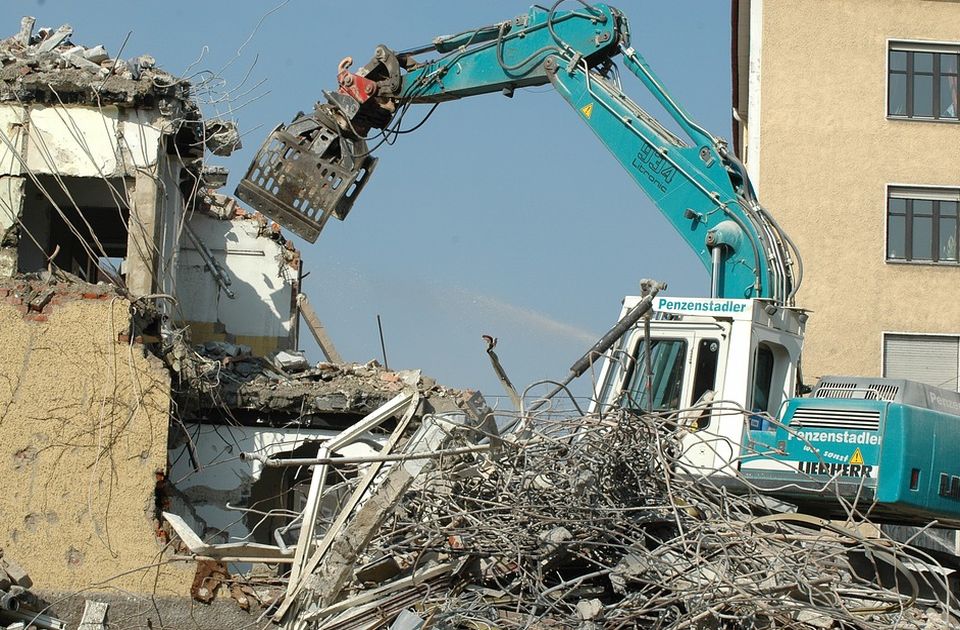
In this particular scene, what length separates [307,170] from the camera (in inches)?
507

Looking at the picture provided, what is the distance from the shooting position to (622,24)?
1184cm

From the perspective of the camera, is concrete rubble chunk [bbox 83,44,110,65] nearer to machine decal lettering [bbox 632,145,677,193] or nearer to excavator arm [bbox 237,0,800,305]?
excavator arm [bbox 237,0,800,305]

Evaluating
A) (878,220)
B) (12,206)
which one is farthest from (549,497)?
(878,220)

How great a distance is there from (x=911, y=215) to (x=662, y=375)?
39.0 ft

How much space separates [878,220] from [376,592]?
46.6 ft

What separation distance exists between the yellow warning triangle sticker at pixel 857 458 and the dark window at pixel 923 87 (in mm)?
12731

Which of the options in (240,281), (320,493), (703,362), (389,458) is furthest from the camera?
(240,281)

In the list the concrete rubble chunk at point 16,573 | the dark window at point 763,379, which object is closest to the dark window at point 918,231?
the dark window at point 763,379

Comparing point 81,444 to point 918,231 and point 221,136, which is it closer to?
point 221,136

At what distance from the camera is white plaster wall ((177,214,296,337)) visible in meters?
16.7

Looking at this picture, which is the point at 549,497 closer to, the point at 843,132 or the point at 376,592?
the point at 376,592

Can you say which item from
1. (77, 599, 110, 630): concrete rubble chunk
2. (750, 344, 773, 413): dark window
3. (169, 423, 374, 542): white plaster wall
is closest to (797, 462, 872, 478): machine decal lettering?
(750, 344, 773, 413): dark window

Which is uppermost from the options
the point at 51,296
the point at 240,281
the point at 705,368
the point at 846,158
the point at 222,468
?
the point at 846,158

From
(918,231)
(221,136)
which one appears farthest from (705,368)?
(918,231)
